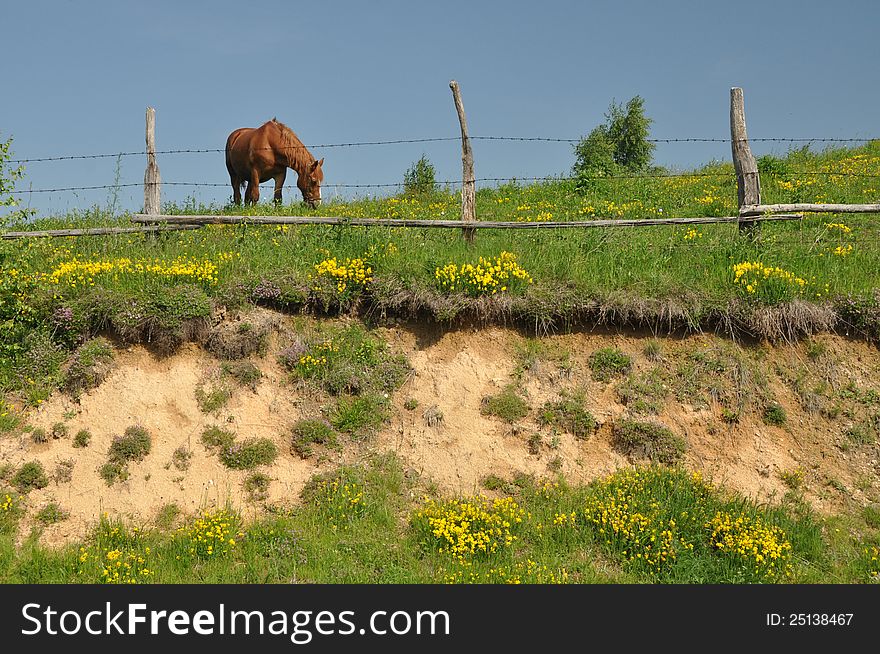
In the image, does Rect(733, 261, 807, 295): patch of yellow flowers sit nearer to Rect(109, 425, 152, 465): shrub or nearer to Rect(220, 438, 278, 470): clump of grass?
Rect(220, 438, 278, 470): clump of grass

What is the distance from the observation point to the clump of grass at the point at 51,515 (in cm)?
800

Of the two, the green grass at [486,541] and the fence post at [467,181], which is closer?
the green grass at [486,541]

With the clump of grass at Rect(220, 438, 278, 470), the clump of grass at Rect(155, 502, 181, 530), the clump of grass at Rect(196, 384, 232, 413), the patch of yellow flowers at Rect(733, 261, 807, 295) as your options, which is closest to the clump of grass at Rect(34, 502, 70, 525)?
the clump of grass at Rect(155, 502, 181, 530)

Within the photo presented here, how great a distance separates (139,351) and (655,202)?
10.9m

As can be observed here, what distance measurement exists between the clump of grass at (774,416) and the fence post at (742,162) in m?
2.85

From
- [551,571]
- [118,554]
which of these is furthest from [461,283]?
[118,554]

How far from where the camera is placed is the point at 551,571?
704 centimetres

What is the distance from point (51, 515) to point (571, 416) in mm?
5780

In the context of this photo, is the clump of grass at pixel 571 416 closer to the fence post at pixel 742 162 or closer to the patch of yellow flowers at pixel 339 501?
the patch of yellow flowers at pixel 339 501

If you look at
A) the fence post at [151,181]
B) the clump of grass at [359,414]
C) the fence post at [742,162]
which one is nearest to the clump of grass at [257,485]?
the clump of grass at [359,414]

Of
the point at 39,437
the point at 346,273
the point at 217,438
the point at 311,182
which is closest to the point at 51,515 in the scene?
the point at 39,437

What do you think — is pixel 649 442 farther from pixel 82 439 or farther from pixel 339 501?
pixel 82 439

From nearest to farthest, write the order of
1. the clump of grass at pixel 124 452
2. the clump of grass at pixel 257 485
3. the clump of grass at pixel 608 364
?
the clump of grass at pixel 257 485 → the clump of grass at pixel 124 452 → the clump of grass at pixel 608 364

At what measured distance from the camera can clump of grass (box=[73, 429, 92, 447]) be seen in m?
8.78
